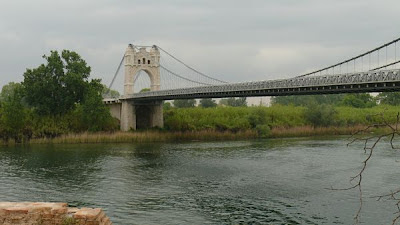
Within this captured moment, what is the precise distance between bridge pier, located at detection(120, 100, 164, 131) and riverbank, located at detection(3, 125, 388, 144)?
3.45m

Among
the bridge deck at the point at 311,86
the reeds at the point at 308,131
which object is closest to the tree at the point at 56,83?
the bridge deck at the point at 311,86

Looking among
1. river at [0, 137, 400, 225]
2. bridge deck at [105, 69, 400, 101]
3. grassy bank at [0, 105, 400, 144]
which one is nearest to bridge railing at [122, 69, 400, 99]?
bridge deck at [105, 69, 400, 101]

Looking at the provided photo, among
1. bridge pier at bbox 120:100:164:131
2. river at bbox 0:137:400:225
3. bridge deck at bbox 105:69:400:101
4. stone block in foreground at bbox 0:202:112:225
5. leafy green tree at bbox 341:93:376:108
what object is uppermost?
leafy green tree at bbox 341:93:376:108

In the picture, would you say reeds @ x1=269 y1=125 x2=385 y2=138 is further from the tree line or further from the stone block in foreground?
the stone block in foreground

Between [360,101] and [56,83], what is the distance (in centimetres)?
6392

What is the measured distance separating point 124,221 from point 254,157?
2095cm

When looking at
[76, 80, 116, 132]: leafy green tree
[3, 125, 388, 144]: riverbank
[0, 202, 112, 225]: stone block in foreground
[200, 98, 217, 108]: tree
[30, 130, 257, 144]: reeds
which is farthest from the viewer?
[200, 98, 217, 108]: tree

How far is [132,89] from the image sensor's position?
68000 mm

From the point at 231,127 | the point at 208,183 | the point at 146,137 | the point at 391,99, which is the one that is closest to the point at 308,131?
the point at 231,127

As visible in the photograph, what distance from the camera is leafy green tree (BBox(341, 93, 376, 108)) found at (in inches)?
3760

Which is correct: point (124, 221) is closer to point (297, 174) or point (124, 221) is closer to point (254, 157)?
point (297, 174)

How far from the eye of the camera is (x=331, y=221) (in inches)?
691

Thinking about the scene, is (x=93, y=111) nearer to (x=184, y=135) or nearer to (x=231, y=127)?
(x=184, y=135)

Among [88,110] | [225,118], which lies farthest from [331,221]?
[225,118]
